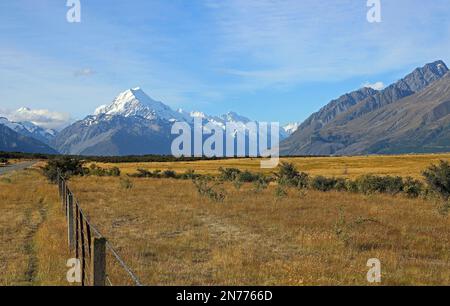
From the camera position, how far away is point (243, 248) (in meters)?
14.8

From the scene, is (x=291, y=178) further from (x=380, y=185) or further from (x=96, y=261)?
(x=96, y=261)

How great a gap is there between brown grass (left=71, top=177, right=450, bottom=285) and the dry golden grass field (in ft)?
0.11

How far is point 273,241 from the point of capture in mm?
16188

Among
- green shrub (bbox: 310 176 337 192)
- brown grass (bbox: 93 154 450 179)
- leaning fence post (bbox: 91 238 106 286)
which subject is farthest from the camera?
brown grass (bbox: 93 154 450 179)

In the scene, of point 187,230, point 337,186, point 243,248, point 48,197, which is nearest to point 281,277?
point 243,248

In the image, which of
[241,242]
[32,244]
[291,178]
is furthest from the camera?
[291,178]

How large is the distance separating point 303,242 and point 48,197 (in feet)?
69.7

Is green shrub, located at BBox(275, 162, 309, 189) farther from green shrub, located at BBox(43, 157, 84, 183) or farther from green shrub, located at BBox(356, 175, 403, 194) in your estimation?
green shrub, located at BBox(43, 157, 84, 183)

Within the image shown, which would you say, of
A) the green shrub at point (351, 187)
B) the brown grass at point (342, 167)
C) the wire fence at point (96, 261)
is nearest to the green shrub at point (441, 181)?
the green shrub at point (351, 187)

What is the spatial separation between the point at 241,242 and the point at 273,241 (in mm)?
1136

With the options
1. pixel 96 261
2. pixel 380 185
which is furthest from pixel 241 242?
pixel 380 185

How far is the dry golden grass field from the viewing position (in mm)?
11602

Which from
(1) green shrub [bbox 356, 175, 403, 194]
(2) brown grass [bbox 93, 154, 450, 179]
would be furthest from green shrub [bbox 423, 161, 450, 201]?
(2) brown grass [bbox 93, 154, 450, 179]
